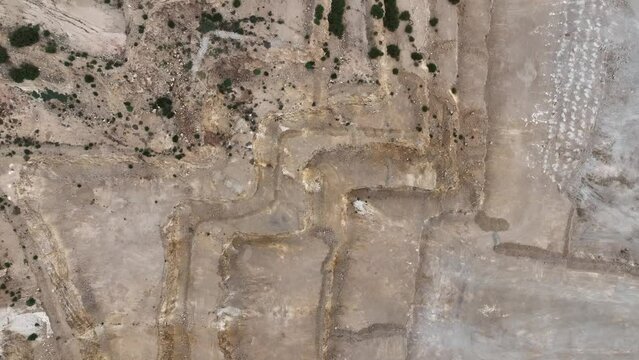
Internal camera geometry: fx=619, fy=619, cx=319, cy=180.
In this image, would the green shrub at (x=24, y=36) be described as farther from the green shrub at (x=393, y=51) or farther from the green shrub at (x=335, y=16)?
the green shrub at (x=393, y=51)

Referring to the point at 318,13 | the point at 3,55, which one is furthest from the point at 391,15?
the point at 3,55

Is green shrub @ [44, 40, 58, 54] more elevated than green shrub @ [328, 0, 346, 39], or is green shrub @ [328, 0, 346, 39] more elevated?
green shrub @ [328, 0, 346, 39]

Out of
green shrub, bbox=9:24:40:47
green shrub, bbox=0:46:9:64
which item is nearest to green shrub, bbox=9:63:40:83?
green shrub, bbox=0:46:9:64

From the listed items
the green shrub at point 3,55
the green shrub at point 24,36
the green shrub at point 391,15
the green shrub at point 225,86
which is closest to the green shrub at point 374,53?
the green shrub at point 391,15

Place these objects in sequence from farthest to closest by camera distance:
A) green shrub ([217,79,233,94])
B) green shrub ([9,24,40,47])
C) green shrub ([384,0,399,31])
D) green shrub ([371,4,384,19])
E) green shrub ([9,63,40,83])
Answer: green shrub ([384,0,399,31]) → green shrub ([371,4,384,19]) → green shrub ([217,79,233,94]) → green shrub ([9,63,40,83]) → green shrub ([9,24,40,47])

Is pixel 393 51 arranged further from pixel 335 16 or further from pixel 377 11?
pixel 335 16

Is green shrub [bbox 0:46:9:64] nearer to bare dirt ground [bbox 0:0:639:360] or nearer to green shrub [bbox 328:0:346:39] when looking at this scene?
bare dirt ground [bbox 0:0:639:360]

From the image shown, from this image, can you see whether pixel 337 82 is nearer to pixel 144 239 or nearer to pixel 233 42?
pixel 233 42
